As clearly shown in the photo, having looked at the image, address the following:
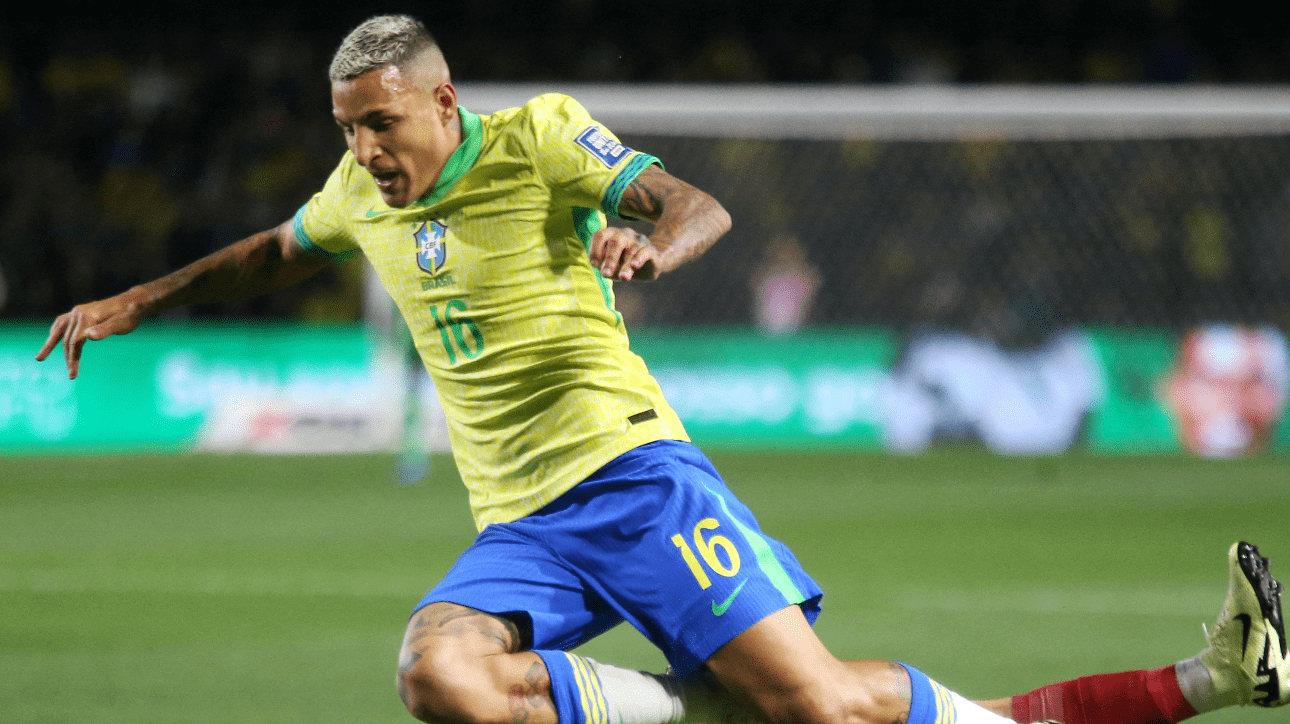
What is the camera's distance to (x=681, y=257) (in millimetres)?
2893

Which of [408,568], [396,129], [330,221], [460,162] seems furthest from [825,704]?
[408,568]

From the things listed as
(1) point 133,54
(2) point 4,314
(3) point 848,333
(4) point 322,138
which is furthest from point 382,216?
(1) point 133,54

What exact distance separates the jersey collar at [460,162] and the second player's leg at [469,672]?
35.3 inches

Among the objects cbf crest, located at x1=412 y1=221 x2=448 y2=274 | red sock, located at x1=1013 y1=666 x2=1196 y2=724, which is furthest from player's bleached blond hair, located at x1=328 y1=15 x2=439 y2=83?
red sock, located at x1=1013 y1=666 x2=1196 y2=724

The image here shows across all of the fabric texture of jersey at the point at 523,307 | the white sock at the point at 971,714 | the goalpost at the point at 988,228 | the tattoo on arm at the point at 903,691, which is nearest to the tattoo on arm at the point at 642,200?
the fabric texture of jersey at the point at 523,307

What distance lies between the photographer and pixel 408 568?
735cm

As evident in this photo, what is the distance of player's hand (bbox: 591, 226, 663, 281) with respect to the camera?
8.90 feet

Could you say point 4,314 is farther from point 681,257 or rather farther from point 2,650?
point 681,257

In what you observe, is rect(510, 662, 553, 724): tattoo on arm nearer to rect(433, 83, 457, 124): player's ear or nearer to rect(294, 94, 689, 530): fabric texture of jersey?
rect(294, 94, 689, 530): fabric texture of jersey

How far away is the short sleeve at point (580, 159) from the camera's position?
3.20 m

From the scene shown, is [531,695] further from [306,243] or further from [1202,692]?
[1202,692]

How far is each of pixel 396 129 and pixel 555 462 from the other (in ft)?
2.62

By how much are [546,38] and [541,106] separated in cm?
1593

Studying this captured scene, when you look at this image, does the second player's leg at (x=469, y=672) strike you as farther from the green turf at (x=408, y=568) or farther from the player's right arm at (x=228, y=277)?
the green turf at (x=408, y=568)
